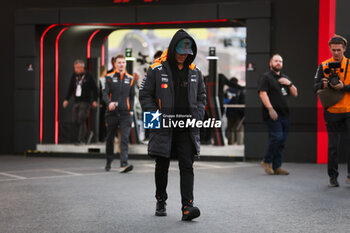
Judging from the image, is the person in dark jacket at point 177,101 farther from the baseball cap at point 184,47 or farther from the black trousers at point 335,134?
the black trousers at point 335,134

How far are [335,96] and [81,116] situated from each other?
6.69 metres

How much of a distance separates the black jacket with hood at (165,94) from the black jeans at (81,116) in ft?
24.0

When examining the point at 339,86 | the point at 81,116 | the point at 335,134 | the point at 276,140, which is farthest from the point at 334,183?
the point at 81,116

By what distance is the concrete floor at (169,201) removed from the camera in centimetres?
505

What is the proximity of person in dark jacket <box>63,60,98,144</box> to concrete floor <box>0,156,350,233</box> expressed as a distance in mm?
2740

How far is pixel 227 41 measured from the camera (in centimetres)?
2067

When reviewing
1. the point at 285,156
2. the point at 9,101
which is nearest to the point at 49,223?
the point at 285,156

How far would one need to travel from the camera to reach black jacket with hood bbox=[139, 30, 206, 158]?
17.7 feet

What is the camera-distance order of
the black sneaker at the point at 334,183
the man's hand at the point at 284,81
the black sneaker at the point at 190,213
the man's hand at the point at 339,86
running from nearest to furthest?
the black sneaker at the point at 190,213
the man's hand at the point at 339,86
the black sneaker at the point at 334,183
the man's hand at the point at 284,81

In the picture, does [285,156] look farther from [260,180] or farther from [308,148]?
[260,180]

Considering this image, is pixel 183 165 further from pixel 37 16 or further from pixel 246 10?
pixel 37 16

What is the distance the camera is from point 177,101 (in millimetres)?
5426

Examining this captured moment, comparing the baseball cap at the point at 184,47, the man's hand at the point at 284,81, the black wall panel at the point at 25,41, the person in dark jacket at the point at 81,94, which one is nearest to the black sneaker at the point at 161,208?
the baseball cap at the point at 184,47

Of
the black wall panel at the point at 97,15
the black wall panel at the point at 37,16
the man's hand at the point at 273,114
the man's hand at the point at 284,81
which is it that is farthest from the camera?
the black wall panel at the point at 37,16
